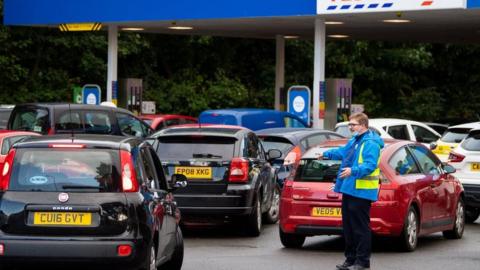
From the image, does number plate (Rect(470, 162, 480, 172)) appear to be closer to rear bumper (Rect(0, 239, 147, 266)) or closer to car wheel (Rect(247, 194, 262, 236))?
car wheel (Rect(247, 194, 262, 236))

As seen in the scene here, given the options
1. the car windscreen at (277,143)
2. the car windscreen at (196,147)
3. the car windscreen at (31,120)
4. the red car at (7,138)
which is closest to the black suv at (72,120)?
the car windscreen at (31,120)

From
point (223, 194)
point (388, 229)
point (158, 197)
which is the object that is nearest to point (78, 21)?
point (223, 194)

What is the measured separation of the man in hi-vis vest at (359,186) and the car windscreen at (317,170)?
66.2 inches

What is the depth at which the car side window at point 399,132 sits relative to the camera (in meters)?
25.5

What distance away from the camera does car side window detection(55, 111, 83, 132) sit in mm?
21359

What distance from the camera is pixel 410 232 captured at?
14.4m

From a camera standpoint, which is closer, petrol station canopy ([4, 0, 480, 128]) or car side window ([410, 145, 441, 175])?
car side window ([410, 145, 441, 175])

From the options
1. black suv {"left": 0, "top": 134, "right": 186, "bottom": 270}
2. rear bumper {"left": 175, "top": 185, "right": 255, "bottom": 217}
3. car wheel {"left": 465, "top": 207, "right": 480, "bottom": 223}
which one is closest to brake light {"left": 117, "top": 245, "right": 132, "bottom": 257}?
black suv {"left": 0, "top": 134, "right": 186, "bottom": 270}

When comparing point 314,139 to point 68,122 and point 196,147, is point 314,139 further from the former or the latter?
point 196,147

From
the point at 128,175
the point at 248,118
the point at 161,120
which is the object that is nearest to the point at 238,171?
the point at 128,175

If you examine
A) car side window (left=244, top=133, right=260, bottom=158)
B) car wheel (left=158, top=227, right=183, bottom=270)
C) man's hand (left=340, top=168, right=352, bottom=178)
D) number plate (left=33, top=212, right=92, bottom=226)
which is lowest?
car wheel (left=158, top=227, right=183, bottom=270)

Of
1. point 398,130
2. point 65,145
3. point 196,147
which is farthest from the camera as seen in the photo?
point 398,130

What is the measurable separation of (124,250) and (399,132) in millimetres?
16340

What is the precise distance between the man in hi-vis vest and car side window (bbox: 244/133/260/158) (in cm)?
408
